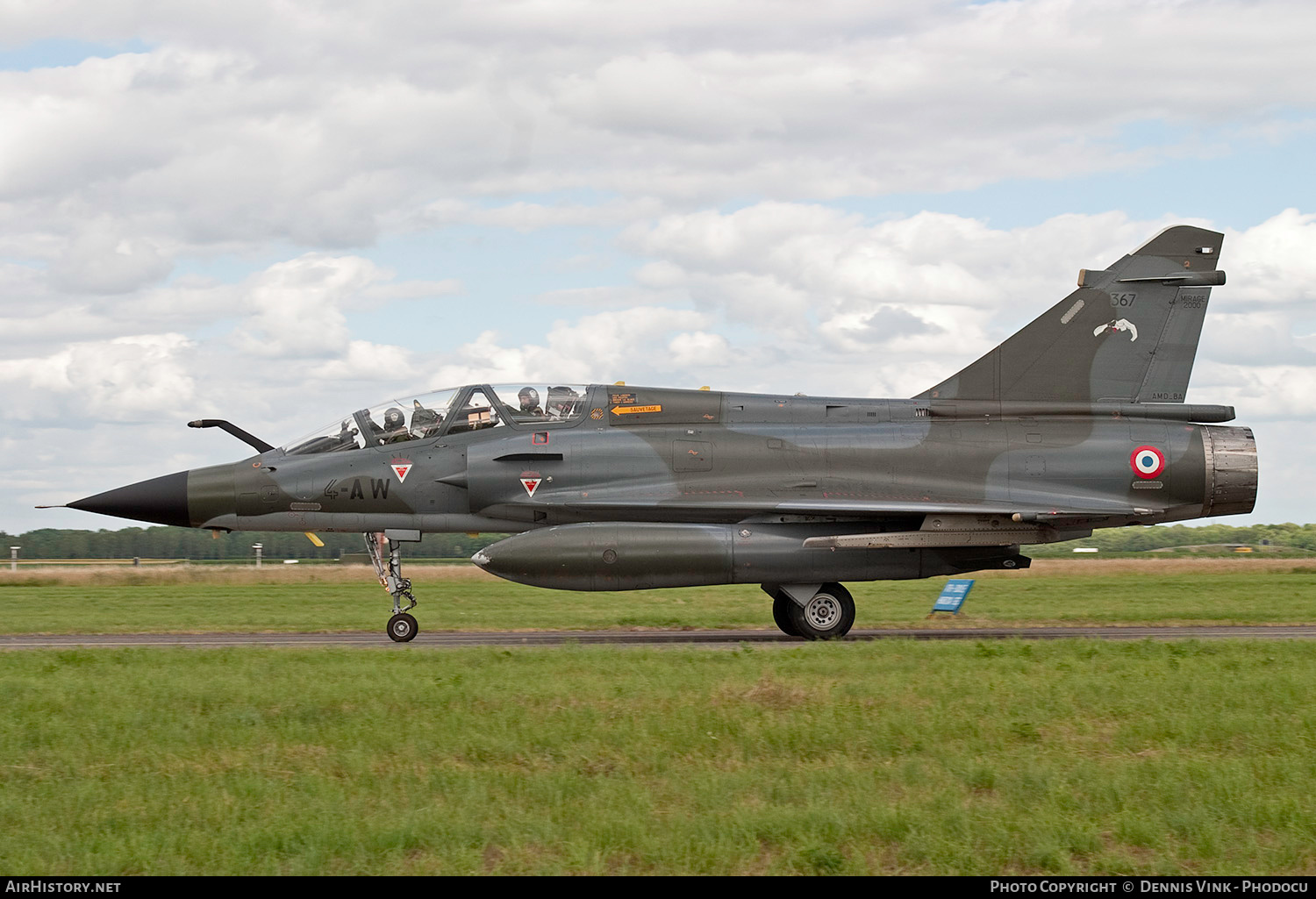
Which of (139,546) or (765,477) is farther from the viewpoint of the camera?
(139,546)

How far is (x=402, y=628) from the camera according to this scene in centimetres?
1652

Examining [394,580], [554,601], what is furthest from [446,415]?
[554,601]

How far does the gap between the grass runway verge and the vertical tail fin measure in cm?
626

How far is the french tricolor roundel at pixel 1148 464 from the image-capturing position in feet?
55.6

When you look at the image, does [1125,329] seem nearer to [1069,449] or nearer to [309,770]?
[1069,449]

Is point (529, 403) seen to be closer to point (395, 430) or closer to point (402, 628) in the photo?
point (395, 430)

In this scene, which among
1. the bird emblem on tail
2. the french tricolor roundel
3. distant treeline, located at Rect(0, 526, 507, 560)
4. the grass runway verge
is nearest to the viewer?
the grass runway verge

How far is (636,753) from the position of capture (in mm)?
8219

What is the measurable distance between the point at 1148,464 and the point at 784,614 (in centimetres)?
544

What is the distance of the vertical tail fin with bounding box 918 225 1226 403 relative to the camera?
17.9 meters

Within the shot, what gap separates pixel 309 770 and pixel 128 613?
1983cm

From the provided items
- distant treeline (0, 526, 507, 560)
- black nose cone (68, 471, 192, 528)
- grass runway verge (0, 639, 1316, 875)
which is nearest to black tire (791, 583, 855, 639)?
grass runway verge (0, 639, 1316, 875)

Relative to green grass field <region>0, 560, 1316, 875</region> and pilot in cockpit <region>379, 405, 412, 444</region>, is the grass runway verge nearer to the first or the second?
green grass field <region>0, 560, 1316, 875</region>

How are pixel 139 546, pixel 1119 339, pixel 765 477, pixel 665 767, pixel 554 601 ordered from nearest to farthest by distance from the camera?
pixel 665 767
pixel 765 477
pixel 1119 339
pixel 554 601
pixel 139 546
